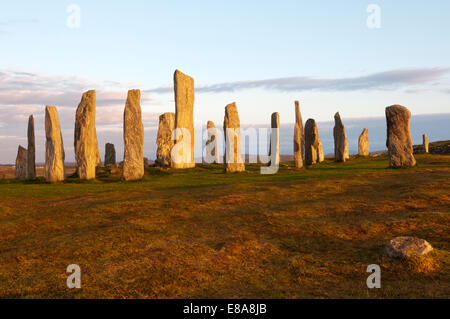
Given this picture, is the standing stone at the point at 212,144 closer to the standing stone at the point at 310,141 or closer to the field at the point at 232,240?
the standing stone at the point at 310,141

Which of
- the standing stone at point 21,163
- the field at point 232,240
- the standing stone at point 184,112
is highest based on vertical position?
the standing stone at point 184,112

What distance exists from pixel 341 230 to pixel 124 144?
16.0 metres

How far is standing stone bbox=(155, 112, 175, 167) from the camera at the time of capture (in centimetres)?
3331

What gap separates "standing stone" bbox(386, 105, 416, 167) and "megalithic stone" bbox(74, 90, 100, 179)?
1781 centimetres

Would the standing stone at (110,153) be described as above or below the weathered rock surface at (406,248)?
above

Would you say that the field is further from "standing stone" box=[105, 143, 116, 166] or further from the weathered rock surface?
"standing stone" box=[105, 143, 116, 166]

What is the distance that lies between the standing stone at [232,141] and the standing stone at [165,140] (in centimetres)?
726

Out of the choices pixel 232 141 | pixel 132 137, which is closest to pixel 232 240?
pixel 132 137

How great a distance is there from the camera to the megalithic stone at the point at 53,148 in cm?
2423

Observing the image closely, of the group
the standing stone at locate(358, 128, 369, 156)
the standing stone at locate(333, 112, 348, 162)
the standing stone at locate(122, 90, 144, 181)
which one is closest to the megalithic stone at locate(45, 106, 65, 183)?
the standing stone at locate(122, 90, 144, 181)

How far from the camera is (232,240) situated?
10.0 m

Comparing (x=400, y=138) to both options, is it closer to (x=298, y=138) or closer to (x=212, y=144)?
(x=298, y=138)

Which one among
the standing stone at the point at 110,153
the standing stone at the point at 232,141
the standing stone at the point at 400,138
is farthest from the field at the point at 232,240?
the standing stone at the point at 110,153
